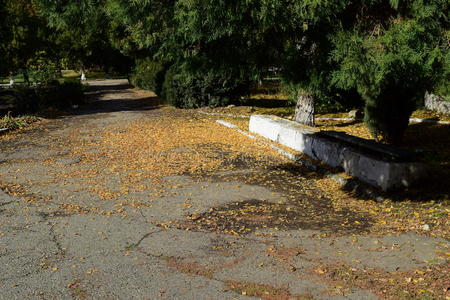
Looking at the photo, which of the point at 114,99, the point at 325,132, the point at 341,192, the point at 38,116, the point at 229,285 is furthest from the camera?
the point at 114,99

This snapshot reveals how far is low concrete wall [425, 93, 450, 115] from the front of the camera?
1670cm

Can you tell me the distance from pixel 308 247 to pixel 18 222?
13.6 feet

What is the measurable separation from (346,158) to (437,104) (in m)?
9.81

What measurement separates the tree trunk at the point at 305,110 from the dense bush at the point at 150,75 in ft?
44.2

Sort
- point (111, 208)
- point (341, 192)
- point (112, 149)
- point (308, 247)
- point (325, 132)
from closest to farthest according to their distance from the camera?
1. point (308, 247)
2. point (111, 208)
3. point (341, 192)
4. point (325, 132)
5. point (112, 149)

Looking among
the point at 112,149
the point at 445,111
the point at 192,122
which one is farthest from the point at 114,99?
the point at 445,111

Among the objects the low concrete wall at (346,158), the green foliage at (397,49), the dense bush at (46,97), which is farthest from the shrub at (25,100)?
the green foliage at (397,49)

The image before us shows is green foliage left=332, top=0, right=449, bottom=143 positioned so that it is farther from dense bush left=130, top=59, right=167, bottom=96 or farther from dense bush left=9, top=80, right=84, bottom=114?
dense bush left=130, top=59, right=167, bottom=96

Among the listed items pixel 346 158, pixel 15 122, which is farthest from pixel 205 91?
pixel 346 158

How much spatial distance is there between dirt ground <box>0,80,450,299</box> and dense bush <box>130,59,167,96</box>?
52.7 ft

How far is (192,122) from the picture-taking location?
17844 millimetres

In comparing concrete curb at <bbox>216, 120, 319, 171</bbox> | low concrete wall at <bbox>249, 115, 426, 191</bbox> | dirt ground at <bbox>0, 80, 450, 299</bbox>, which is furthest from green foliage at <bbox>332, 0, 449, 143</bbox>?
concrete curb at <bbox>216, 120, 319, 171</bbox>

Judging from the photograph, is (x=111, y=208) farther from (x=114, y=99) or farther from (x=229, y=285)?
(x=114, y=99)

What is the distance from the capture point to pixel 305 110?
14570 millimetres
